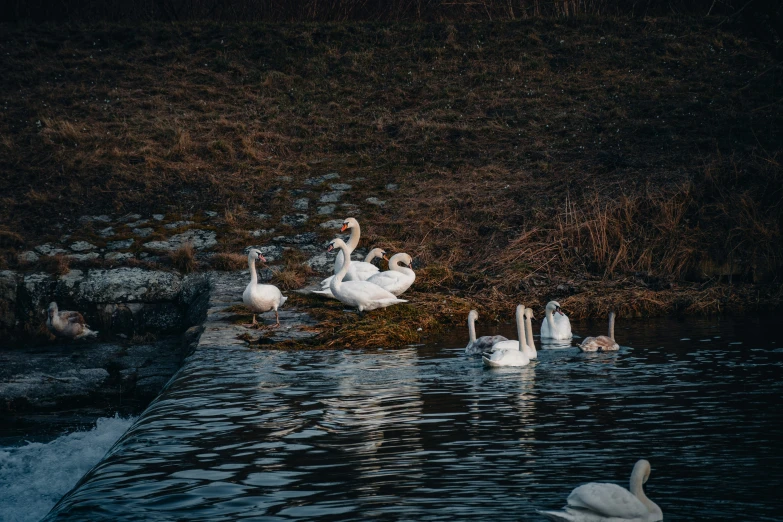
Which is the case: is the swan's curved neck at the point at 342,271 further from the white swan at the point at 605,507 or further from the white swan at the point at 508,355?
the white swan at the point at 605,507

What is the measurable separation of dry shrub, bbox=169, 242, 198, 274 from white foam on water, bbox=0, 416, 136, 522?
6.82 metres

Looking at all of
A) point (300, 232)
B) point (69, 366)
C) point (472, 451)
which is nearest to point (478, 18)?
point (300, 232)

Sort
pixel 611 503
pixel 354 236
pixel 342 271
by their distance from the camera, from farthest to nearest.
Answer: pixel 354 236 < pixel 342 271 < pixel 611 503

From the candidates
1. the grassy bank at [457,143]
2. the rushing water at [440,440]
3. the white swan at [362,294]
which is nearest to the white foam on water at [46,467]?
the rushing water at [440,440]

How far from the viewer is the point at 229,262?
1711 centimetres

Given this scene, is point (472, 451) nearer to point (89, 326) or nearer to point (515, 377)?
point (515, 377)

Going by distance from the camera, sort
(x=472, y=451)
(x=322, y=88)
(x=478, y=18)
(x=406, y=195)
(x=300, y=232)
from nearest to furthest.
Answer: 1. (x=472, y=451)
2. (x=300, y=232)
3. (x=406, y=195)
4. (x=322, y=88)
5. (x=478, y=18)

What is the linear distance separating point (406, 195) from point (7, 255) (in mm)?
8500

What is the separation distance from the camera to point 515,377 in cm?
925

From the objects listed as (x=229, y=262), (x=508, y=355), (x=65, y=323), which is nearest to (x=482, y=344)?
(x=508, y=355)

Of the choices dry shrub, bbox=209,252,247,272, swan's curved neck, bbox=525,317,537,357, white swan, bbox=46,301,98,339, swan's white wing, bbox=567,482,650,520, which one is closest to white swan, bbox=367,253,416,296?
swan's curved neck, bbox=525,317,537,357

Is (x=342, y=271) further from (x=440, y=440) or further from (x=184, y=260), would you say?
(x=440, y=440)

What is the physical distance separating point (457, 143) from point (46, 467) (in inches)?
646

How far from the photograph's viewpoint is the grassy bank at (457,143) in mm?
16344
